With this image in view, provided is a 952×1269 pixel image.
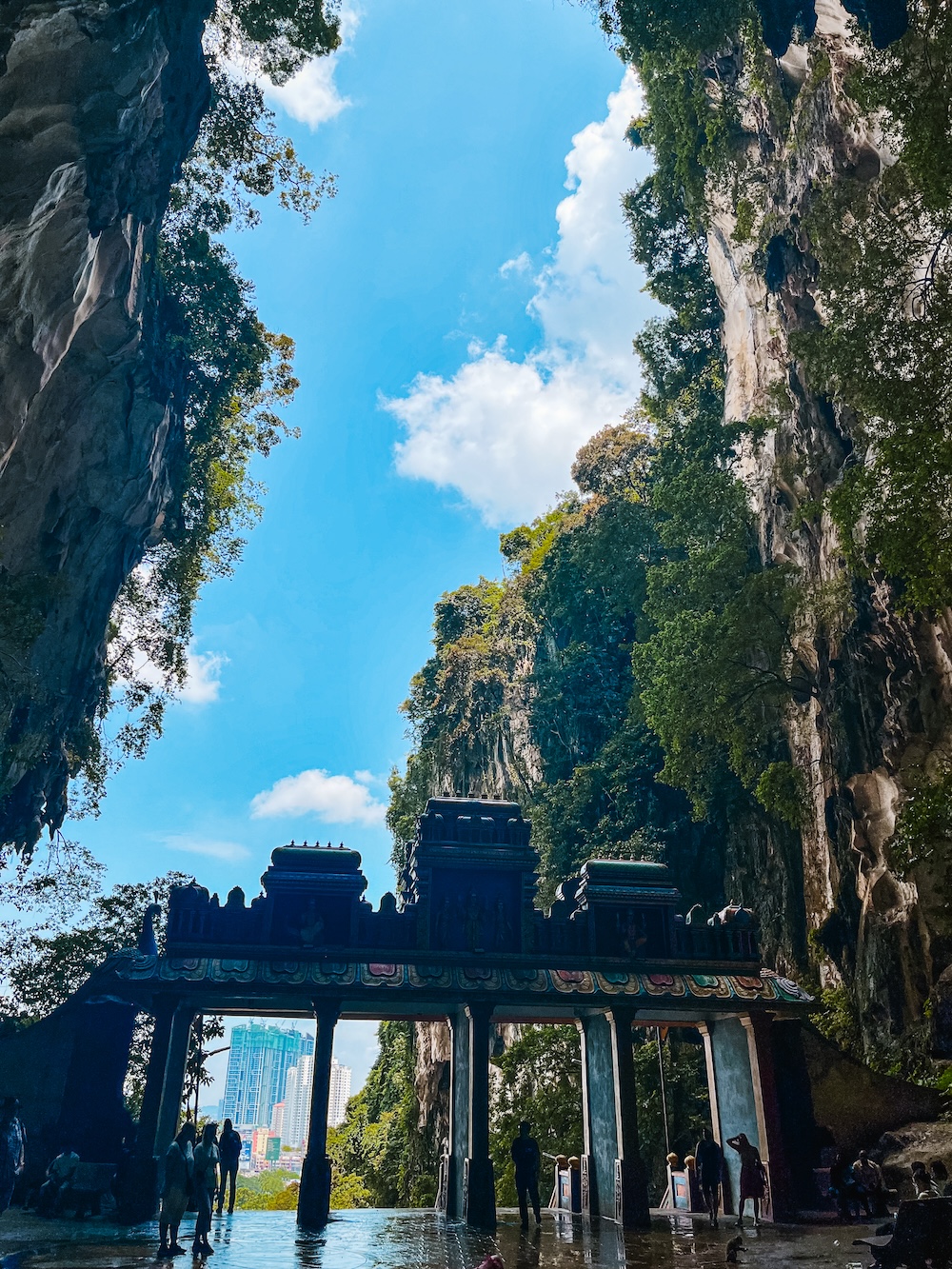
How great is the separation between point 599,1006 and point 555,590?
70.3 ft

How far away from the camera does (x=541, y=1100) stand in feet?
77.0

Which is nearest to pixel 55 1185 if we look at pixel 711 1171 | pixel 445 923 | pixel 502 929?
pixel 445 923

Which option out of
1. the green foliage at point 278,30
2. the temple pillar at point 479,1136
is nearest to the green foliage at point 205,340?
the green foliage at point 278,30

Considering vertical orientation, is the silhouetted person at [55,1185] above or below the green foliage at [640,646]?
below

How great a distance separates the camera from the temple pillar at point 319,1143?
13.7 m

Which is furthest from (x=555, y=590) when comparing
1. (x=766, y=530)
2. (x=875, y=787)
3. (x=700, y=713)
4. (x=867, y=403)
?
(x=867, y=403)

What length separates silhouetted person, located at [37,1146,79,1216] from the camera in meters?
13.6

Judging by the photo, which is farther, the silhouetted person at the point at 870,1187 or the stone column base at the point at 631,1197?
the stone column base at the point at 631,1197

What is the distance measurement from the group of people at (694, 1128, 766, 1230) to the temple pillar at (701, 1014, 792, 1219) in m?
0.18

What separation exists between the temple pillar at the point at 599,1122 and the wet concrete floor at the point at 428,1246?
4.26ft

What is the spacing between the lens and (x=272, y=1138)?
572 ft

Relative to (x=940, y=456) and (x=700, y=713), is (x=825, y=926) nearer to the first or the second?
(x=700, y=713)

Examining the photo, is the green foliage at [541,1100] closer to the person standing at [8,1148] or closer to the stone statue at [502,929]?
the stone statue at [502,929]

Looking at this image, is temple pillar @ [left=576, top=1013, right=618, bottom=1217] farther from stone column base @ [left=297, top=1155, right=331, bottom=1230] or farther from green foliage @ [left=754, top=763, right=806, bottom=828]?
green foliage @ [left=754, top=763, right=806, bottom=828]
